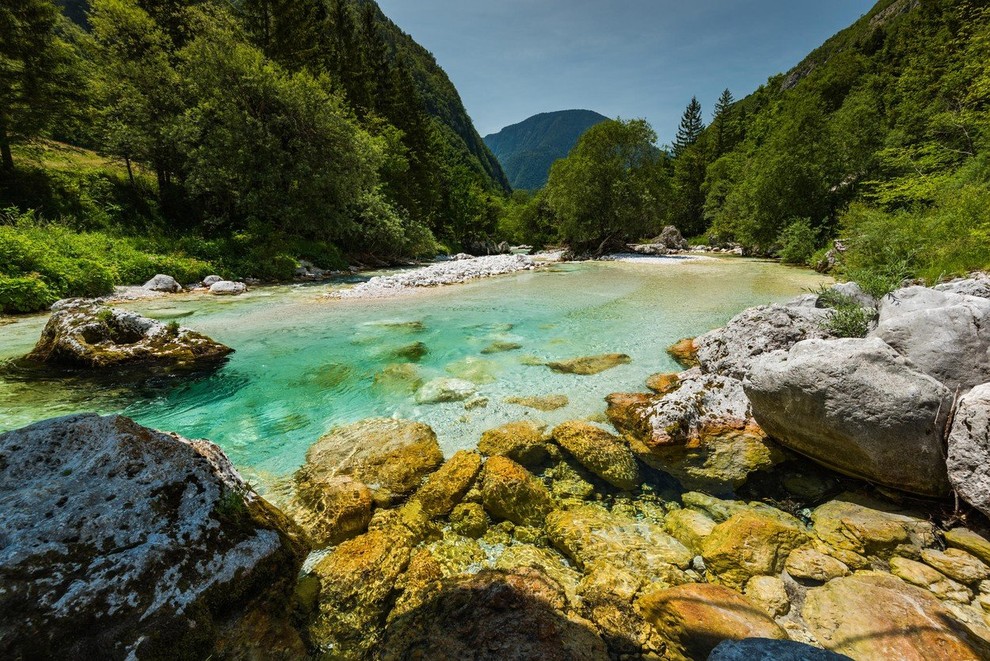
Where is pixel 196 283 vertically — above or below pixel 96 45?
below

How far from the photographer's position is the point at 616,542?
3.28 m

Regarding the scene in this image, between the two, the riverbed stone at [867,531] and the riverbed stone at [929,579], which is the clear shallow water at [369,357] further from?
the riverbed stone at [929,579]

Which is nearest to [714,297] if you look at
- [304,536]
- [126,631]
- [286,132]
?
[304,536]

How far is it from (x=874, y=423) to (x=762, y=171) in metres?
32.2

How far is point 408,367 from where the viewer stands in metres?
7.74

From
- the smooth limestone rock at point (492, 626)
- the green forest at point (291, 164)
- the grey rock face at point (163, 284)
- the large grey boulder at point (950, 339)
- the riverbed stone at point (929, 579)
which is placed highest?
the green forest at point (291, 164)

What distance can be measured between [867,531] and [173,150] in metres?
30.2

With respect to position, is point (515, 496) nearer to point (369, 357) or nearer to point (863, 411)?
point (863, 411)

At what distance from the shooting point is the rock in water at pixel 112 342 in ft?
21.9

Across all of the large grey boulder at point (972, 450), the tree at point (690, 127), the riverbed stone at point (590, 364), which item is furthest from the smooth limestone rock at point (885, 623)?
the tree at point (690, 127)

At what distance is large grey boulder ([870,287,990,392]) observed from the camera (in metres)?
3.80

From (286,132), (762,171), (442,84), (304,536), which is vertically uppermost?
(442,84)

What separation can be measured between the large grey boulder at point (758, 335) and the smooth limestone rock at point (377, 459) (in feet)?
16.1

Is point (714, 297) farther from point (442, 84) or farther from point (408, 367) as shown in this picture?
point (442, 84)
